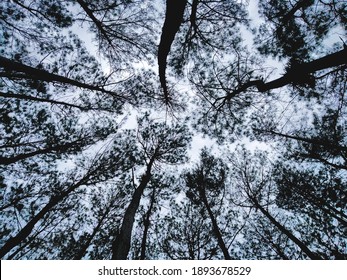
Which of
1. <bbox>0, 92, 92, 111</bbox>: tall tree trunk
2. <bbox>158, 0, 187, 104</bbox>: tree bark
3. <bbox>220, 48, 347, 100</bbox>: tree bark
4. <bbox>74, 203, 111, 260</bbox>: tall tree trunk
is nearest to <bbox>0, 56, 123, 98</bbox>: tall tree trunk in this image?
<bbox>0, 92, 92, 111</bbox>: tall tree trunk

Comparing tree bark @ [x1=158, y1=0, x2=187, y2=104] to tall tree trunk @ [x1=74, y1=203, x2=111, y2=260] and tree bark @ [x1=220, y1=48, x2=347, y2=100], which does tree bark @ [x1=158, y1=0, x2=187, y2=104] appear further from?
tall tree trunk @ [x1=74, y1=203, x2=111, y2=260]

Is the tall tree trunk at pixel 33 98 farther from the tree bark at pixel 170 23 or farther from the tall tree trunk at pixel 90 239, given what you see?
the tall tree trunk at pixel 90 239

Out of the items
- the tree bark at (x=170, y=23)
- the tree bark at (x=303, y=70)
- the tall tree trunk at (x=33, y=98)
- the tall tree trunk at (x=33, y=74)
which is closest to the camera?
the tree bark at (x=170, y=23)

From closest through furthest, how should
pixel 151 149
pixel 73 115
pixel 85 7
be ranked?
pixel 85 7 < pixel 73 115 < pixel 151 149

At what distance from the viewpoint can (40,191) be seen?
7.18 metres

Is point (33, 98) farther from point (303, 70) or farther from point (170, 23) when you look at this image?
point (303, 70)

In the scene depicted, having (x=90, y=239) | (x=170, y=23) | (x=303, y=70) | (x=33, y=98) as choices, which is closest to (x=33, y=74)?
(x=33, y=98)

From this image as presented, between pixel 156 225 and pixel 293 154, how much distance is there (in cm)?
728

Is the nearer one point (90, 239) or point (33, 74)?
point (33, 74)

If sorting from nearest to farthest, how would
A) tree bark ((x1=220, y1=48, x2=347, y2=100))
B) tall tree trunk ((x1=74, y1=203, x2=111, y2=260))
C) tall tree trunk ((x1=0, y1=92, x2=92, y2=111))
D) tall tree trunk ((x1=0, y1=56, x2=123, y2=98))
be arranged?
tree bark ((x1=220, y1=48, x2=347, y2=100)) → tall tree trunk ((x1=0, y1=56, x2=123, y2=98)) → tall tree trunk ((x1=0, y1=92, x2=92, y2=111)) → tall tree trunk ((x1=74, y1=203, x2=111, y2=260))

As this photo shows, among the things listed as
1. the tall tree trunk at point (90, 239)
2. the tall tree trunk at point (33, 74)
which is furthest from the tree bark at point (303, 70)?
the tall tree trunk at point (90, 239)

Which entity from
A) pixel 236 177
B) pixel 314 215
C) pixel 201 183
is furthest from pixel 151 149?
pixel 314 215

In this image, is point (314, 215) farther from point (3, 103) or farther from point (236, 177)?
point (3, 103)

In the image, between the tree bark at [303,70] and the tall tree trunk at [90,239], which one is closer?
the tree bark at [303,70]
